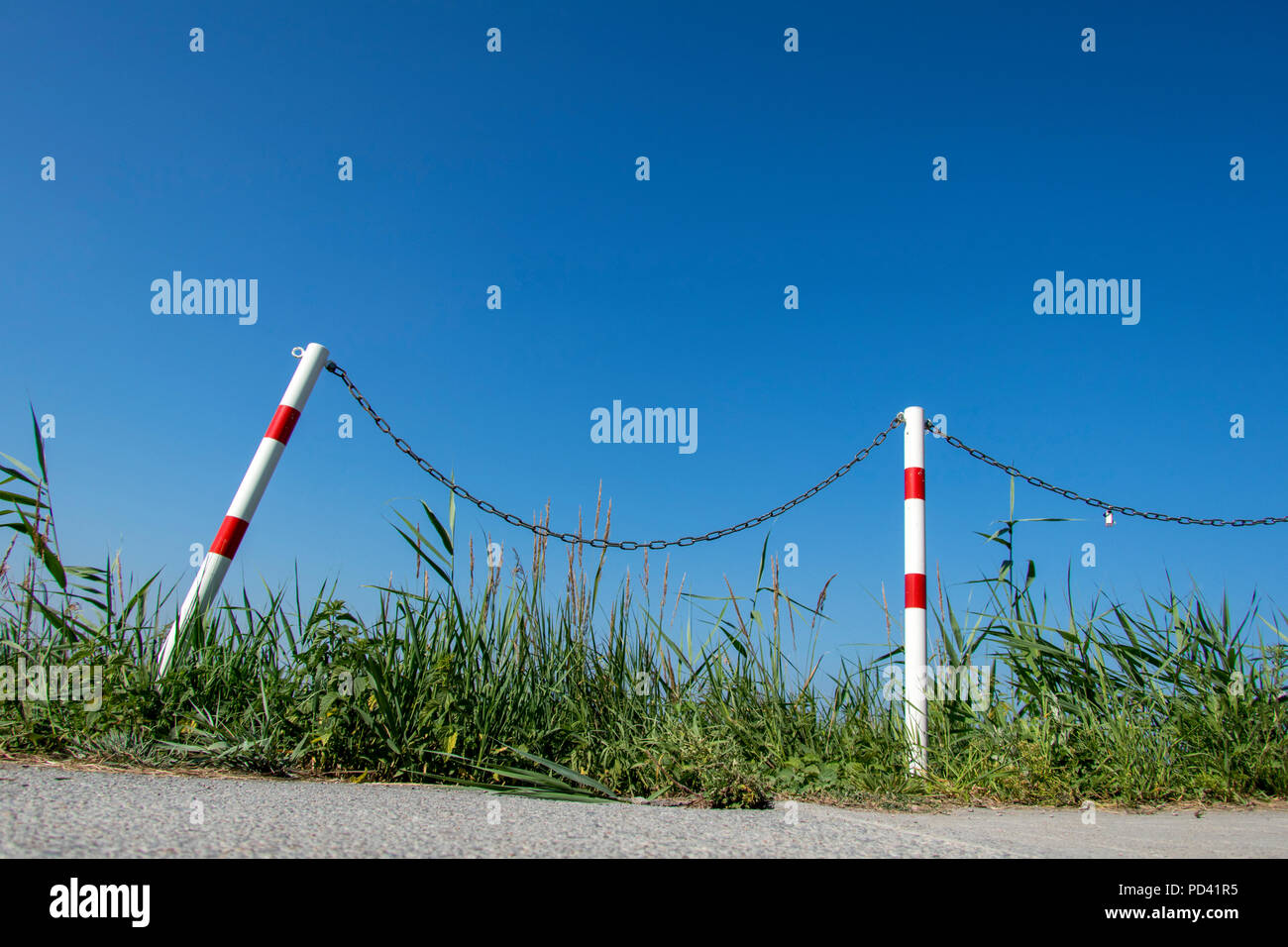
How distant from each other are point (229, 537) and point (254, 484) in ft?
1.06

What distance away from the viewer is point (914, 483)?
4.93m

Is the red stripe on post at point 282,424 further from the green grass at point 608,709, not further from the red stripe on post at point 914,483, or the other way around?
the red stripe on post at point 914,483

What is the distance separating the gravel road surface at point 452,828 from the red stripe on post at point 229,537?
1574 millimetres

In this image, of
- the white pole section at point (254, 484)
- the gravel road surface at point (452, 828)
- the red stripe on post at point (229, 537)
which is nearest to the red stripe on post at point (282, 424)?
the white pole section at point (254, 484)

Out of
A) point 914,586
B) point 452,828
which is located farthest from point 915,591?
point 452,828

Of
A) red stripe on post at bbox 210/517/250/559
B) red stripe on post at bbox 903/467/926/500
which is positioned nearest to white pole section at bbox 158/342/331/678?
red stripe on post at bbox 210/517/250/559

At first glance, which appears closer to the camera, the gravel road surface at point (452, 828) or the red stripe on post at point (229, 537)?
the gravel road surface at point (452, 828)

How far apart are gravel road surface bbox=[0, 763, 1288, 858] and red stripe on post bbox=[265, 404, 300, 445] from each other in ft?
6.95

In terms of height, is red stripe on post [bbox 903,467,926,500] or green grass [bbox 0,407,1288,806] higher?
red stripe on post [bbox 903,467,926,500]

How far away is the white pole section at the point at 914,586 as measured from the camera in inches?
176

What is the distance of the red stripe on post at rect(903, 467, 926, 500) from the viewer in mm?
4906

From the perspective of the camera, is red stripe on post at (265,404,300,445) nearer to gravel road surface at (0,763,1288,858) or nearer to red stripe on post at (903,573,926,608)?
gravel road surface at (0,763,1288,858)
